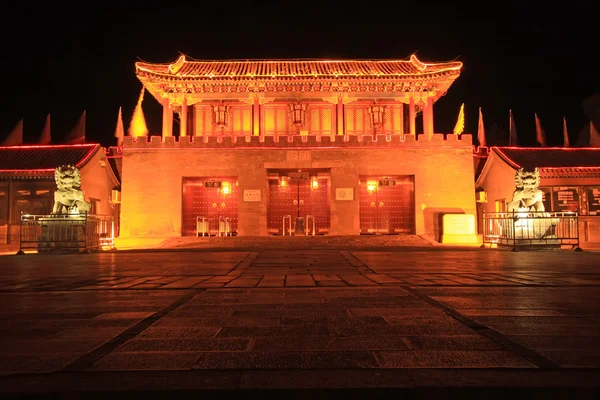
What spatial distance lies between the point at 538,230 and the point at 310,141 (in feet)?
33.8

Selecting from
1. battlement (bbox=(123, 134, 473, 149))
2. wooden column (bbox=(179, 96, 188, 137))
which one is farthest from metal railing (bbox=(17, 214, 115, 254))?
wooden column (bbox=(179, 96, 188, 137))

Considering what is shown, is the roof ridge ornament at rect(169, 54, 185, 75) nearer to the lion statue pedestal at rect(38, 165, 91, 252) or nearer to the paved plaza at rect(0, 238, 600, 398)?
the lion statue pedestal at rect(38, 165, 91, 252)

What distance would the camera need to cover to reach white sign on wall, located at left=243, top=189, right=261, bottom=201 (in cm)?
2025

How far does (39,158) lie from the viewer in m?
20.0

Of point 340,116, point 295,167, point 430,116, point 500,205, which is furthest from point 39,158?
point 500,205

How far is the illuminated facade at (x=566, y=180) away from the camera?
1881 centimetres

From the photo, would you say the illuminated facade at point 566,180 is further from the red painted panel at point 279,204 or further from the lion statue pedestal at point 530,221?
the red painted panel at point 279,204

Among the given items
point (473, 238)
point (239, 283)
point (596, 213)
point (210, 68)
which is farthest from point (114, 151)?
point (596, 213)

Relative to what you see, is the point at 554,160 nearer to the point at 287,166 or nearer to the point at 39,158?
the point at 287,166

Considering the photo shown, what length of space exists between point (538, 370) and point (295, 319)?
73.2 inches

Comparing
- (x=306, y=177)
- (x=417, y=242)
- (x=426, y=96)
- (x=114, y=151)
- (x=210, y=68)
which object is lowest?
(x=417, y=242)

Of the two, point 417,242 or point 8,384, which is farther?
point 417,242

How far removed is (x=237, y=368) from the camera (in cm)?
258

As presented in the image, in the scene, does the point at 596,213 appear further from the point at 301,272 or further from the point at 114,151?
the point at 114,151
